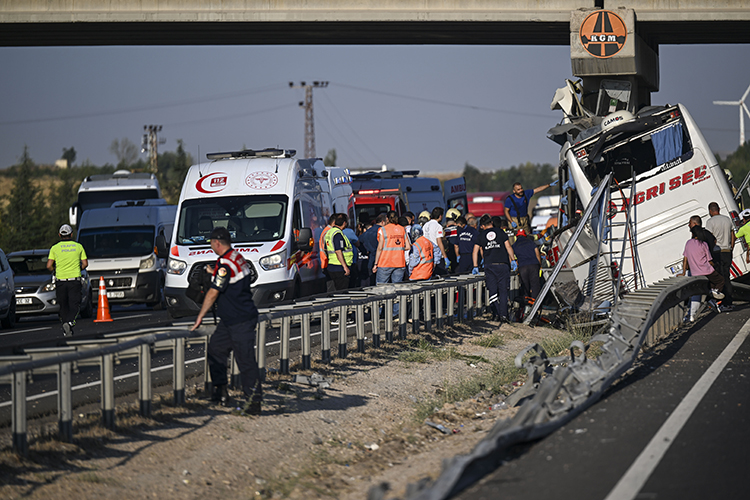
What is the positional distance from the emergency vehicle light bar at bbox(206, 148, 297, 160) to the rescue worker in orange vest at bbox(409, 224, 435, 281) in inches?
113

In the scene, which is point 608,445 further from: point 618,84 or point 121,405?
point 618,84

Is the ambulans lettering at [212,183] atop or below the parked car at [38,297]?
atop

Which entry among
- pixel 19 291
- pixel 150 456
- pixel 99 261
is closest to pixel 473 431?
pixel 150 456

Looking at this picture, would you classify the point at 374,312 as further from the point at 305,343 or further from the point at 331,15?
the point at 331,15

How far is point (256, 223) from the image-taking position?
49.7 feet

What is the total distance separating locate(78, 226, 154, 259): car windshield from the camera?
2210 centimetres

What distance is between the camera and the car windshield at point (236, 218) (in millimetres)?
15023

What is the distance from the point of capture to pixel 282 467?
6.85 m

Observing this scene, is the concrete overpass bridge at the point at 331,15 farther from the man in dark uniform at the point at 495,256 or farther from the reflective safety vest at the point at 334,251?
the man in dark uniform at the point at 495,256

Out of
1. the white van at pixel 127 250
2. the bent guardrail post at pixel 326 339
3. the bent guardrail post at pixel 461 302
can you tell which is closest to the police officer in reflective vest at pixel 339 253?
the bent guardrail post at pixel 461 302

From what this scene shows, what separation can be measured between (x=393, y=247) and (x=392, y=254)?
0.13m

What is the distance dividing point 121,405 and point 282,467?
6.46ft

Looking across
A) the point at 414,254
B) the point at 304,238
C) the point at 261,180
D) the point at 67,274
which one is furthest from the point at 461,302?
the point at 67,274

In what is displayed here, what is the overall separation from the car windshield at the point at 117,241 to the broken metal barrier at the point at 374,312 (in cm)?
834
